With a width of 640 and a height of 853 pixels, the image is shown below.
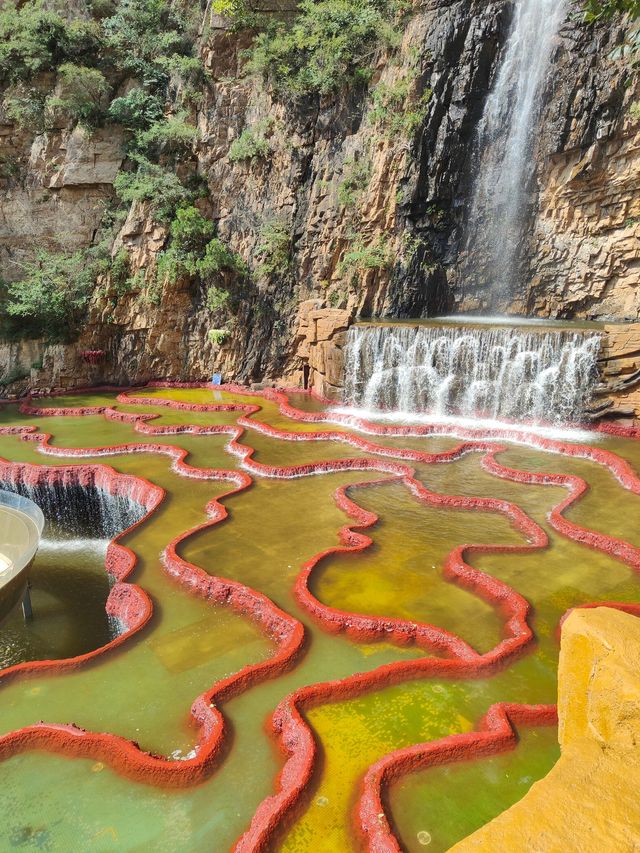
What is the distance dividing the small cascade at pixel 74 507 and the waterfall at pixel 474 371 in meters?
8.86

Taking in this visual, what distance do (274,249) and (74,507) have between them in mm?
12799

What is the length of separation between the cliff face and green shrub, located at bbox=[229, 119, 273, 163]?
168 millimetres

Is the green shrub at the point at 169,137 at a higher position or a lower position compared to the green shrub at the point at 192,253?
higher

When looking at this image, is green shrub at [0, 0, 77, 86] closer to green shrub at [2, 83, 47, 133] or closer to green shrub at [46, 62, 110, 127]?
green shrub at [2, 83, 47, 133]

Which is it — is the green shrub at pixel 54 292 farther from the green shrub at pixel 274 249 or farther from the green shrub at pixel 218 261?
the green shrub at pixel 274 249

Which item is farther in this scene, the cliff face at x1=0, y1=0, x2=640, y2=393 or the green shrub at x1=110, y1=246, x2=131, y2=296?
the green shrub at x1=110, y1=246, x2=131, y2=296

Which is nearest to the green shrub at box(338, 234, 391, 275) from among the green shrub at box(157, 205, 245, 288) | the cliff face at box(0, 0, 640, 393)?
the cliff face at box(0, 0, 640, 393)

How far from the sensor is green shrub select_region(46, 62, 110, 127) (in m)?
21.7

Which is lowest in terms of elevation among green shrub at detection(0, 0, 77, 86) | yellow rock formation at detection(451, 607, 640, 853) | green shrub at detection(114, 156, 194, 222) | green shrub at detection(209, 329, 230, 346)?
yellow rock formation at detection(451, 607, 640, 853)

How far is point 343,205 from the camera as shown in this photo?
21.2 metres

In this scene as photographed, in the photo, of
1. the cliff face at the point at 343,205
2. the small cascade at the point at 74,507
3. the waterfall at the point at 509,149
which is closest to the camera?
the small cascade at the point at 74,507

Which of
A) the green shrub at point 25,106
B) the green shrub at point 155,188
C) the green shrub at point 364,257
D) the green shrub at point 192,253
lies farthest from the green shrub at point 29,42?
the green shrub at point 364,257

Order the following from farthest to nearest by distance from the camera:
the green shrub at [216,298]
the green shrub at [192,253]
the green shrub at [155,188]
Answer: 1. the green shrub at [216,298]
2. the green shrub at [155,188]
3. the green shrub at [192,253]

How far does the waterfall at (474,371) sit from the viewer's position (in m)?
16.0
